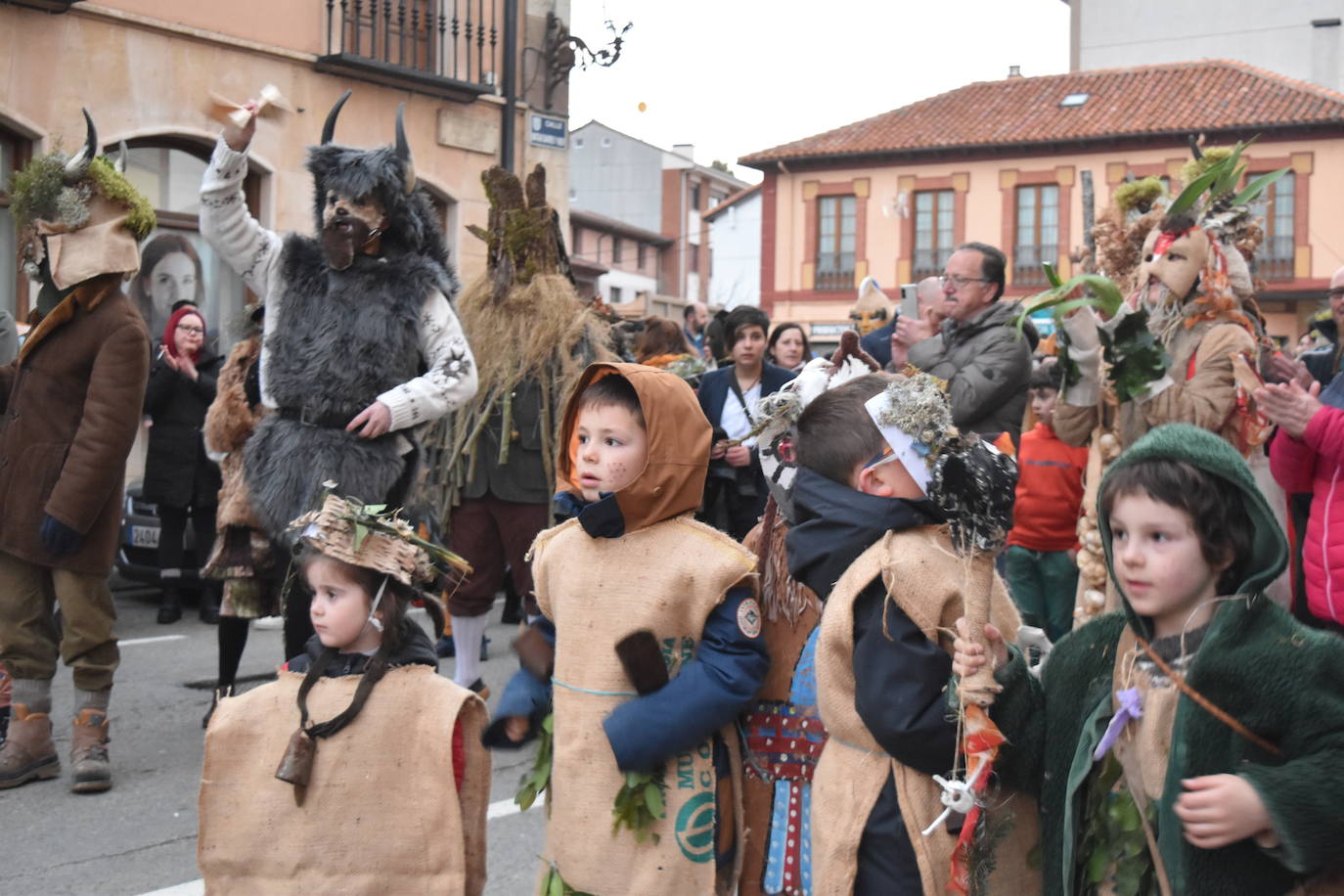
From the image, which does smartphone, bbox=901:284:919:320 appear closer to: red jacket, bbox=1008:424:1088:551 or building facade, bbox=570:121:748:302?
red jacket, bbox=1008:424:1088:551

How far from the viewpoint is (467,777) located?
3414 mm

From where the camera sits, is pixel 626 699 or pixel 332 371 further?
pixel 332 371

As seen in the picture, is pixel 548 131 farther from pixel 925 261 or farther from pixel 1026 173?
pixel 925 261

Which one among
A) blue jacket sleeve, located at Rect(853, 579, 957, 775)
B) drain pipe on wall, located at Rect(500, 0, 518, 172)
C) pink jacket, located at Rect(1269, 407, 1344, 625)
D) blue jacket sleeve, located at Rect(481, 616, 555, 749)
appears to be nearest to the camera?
blue jacket sleeve, located at Rect(853, 579, 957, 775)

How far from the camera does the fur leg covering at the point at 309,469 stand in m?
5.00

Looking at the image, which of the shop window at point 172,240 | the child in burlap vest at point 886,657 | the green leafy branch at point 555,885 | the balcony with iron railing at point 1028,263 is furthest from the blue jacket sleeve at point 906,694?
the balcony with iron railing at point 1028,263

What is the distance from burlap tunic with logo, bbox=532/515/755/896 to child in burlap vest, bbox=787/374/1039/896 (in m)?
0.31

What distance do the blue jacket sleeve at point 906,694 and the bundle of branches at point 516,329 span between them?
428 cm

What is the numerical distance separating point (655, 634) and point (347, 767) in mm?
826

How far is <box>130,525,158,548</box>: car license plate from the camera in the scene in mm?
9570

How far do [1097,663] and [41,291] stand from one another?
14.4 feet

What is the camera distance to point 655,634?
3154 mm

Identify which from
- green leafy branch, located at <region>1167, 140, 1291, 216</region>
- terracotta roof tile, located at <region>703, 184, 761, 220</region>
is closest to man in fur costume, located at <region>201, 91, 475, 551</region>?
green leafy branch, located at <region>1167, 140, 1291, 216</region>

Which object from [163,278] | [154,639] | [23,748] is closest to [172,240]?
[163,278]
